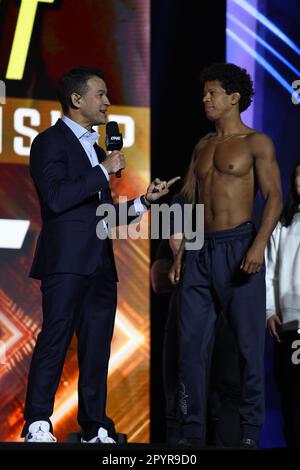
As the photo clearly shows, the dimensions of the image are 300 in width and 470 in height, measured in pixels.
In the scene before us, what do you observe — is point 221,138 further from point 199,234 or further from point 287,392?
point 287,392

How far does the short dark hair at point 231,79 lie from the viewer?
3.60 metres

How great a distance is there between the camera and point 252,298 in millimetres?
3469

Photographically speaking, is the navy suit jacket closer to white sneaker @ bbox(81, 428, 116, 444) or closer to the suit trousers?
the suit trousers

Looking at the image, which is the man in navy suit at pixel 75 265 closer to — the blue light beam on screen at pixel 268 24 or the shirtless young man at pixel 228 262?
the shirtless young man at pixel 228 262

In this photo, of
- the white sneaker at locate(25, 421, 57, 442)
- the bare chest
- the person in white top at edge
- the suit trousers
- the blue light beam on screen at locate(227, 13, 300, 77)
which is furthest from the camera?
the blue light beam on screen at locate(227, 13, 300, 77)

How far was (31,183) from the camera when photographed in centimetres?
478

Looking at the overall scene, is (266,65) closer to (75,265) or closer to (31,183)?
(31,183)

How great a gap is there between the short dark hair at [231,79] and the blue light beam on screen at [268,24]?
133cm

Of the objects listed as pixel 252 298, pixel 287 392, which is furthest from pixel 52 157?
pixel 287 392

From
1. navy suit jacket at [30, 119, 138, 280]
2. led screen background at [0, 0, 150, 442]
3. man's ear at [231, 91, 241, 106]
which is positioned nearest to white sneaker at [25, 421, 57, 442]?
navy suit jacket at [30, 119, 138, 280]

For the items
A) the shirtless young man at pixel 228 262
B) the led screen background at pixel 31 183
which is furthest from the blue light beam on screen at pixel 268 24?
the shirtless young man at pixel 228 262

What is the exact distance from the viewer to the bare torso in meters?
3.51

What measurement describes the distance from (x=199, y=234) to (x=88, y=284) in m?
0.47

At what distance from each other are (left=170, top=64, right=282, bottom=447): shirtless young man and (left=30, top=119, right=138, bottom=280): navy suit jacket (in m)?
0.36
